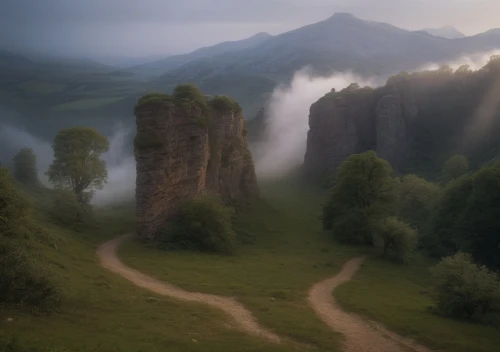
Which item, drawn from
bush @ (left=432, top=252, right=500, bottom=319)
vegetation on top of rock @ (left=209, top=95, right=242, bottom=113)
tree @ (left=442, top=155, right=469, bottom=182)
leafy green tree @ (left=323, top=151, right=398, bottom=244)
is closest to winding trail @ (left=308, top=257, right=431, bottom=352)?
bush @ (left=432, top=252, right=500, bottom=319)

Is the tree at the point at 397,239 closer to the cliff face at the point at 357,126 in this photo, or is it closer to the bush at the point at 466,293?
the bush at the point at 466,293

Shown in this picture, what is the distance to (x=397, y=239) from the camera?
6069 centimetres

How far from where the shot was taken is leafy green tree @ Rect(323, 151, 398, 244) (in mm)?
68688

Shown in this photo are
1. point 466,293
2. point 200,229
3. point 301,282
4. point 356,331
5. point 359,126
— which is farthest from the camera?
point 359,126

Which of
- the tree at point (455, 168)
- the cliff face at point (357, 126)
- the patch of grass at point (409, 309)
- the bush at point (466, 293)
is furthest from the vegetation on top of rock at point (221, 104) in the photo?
the tree at point (455, 168)

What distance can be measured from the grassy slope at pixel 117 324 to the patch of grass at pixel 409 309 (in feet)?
36.7

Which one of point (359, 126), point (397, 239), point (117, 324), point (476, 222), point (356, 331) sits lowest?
point (397, 239)

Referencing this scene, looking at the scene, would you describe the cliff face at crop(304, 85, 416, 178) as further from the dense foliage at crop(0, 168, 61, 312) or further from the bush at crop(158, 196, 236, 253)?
the dense foliage at crop(0, 168, 61, 312)

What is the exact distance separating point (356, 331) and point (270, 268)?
68.4ft

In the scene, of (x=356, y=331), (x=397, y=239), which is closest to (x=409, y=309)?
(x=356, y=331)

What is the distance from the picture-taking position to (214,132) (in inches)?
2938

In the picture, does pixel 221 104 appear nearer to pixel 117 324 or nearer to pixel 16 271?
pixel 117 324

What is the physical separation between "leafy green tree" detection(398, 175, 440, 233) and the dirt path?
57.1 m

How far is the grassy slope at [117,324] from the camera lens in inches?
839
